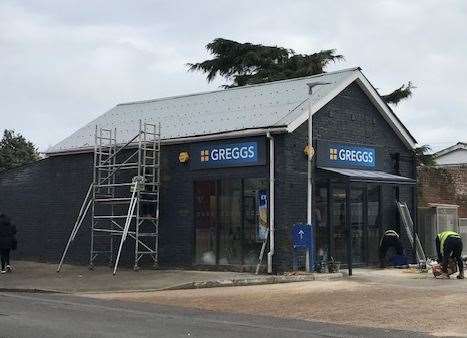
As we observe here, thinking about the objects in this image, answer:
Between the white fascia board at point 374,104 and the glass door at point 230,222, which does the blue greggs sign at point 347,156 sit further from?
the glass door at point 230,222

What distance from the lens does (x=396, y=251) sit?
2159cm

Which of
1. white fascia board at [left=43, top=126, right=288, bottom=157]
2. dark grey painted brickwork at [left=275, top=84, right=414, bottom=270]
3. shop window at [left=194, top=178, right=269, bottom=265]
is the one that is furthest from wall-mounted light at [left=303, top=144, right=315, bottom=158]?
shop window at [left=194, top=178, right=269, bottom=265]

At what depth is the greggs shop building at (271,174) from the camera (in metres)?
18.9

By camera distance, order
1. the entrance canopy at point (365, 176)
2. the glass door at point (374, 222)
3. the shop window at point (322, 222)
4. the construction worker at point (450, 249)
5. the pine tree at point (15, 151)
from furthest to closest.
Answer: the pine tree at point (15, 151), the glass door at point (374, 222), the shop window at point (322, 222), the entrance canopy at point (365, 176), the construction worker at point (450, 249)

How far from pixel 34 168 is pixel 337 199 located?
1112 centimetres

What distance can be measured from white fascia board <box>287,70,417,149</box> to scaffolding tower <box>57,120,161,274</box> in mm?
4587

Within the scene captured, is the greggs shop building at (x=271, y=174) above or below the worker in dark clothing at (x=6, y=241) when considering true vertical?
above

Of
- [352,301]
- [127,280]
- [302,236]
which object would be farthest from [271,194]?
[352,301]

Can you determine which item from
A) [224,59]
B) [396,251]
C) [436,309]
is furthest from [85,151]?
[224,59]

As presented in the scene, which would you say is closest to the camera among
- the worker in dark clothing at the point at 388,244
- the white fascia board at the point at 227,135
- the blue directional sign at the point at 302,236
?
the blue directional sign at the point at 302,236

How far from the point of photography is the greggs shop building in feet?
62.0

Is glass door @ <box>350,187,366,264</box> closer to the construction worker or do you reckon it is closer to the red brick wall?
the construction worker

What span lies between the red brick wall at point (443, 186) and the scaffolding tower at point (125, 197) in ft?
37.2

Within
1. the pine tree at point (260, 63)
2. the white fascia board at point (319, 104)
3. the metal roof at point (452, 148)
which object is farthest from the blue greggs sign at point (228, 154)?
the metal roof at point (452, 148)
